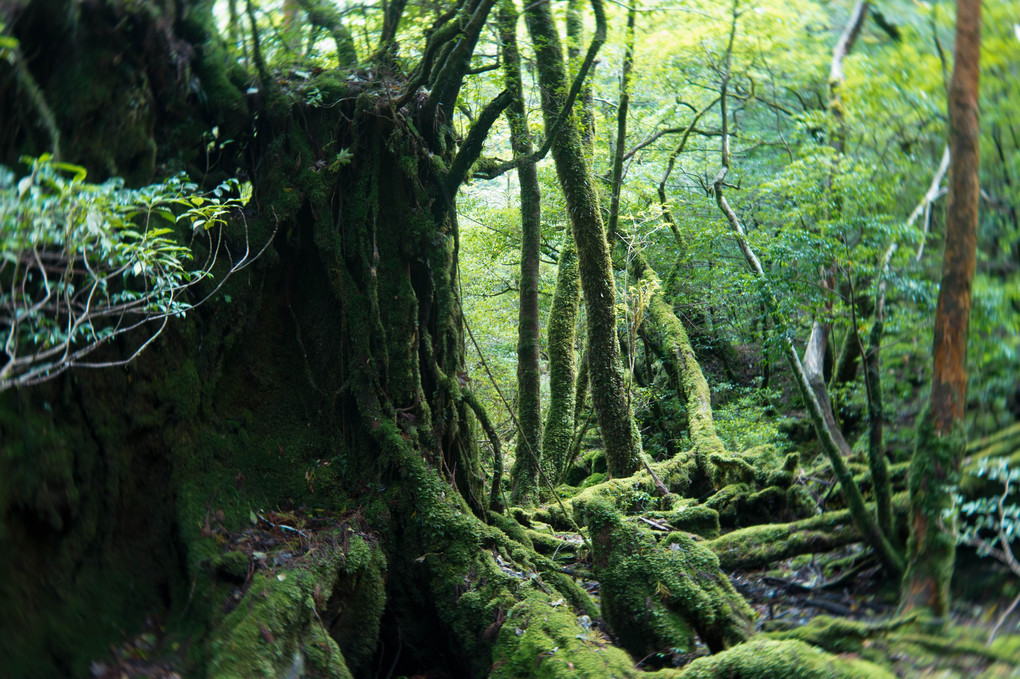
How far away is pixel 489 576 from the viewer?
183 inches

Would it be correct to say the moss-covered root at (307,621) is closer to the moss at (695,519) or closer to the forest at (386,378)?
the forest at (386,378)

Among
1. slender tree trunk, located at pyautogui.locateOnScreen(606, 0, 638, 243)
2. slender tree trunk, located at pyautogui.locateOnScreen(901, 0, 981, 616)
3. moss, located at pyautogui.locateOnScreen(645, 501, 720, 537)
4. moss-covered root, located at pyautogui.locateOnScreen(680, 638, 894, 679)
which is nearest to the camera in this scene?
moss-covered root, located at pyautogui.locateOnScreen(680, 638, 894, 679)

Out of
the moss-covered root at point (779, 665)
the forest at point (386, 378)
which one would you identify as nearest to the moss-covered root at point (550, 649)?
the forest at point (386, 378)

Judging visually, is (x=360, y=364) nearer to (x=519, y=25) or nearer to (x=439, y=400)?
(x=439, y=400)

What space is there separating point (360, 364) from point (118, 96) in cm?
239

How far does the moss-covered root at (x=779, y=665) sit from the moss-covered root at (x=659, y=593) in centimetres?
77

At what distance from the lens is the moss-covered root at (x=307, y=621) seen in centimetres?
339

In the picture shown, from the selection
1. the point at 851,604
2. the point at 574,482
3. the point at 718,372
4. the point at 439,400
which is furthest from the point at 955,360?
the point at 718,372

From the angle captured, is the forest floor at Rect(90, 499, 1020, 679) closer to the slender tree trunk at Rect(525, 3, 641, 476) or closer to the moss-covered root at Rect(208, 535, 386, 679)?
the moss-covered root at Rect(208, 535, 386, 679)

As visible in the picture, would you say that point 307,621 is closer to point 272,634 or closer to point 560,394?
point 272,634

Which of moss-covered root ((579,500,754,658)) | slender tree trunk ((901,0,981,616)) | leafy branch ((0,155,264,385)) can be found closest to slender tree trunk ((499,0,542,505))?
moss-covered root ((579,500,754,658))

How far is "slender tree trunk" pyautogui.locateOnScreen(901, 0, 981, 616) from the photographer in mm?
4051

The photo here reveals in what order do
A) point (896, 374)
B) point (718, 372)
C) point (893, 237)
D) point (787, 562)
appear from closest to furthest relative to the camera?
point (893, 237)
point (896, 374)
point (787, 562)
point (718, 372)

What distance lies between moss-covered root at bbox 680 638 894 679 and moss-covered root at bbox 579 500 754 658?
2.51ft
